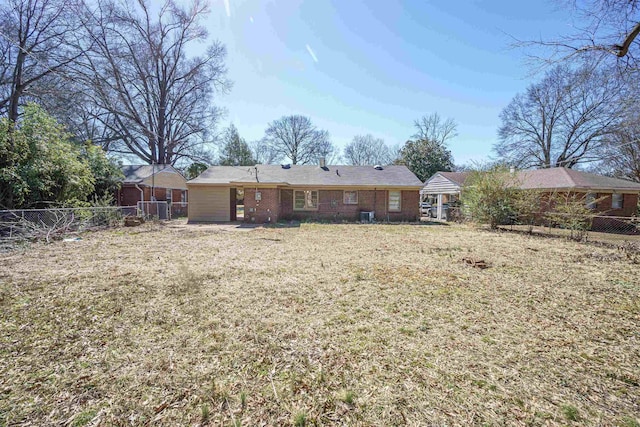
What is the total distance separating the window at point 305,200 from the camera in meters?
17.8

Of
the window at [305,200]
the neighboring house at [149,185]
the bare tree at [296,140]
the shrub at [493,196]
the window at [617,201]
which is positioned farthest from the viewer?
the bare tree at [296,140]

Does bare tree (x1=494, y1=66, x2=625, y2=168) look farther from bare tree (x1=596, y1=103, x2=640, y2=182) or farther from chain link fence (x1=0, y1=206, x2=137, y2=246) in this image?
chain link fence (x1=0, y1=206, x2=137, y2=246)

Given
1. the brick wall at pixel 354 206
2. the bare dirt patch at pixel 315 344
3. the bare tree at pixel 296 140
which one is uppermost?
the bare tree at pixel 296 140

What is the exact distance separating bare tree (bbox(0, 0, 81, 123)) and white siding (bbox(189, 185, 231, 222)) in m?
11.9

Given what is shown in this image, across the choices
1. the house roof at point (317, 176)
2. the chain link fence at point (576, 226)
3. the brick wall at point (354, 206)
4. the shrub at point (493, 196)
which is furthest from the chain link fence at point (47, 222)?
the chain link fence at point (576, 226)

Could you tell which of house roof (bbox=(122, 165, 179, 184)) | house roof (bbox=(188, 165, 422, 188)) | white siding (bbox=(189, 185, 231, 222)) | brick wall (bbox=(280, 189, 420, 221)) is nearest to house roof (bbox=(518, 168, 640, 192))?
brick wall (bbox=(280, 189, 420, 221))

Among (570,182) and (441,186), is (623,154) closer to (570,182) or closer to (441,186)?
(570,182)

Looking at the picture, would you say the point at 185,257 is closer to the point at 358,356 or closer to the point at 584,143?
the point at 358,356

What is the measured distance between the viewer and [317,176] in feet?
61.3

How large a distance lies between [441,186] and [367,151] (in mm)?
21864

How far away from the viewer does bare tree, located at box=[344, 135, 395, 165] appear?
138 ft

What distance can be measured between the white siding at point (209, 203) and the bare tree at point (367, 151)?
94.1 ft

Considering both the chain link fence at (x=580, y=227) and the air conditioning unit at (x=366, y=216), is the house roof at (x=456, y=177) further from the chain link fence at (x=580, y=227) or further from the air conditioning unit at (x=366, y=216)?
the air conditioning unit at (x=366, y=216)

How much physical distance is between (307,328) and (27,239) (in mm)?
10549
